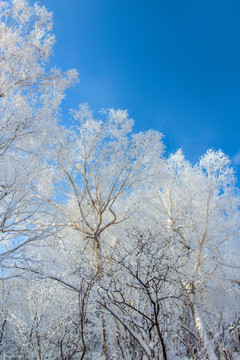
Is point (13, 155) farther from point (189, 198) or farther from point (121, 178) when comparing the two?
point (189, 198)

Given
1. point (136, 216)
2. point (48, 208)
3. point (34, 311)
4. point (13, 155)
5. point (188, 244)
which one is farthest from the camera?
point (136, 216)

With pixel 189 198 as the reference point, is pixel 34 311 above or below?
below

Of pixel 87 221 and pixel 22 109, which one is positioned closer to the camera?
pixel 22 109

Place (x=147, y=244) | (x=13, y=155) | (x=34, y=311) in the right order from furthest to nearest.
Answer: (x=34, y=311) → (x=13, y=155) → (x=147, y=244)

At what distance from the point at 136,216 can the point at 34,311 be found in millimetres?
5252

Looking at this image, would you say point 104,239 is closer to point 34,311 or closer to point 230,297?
point 34,311

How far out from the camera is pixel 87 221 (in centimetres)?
880

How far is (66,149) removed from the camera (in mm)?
8734

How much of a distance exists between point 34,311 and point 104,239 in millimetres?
4672

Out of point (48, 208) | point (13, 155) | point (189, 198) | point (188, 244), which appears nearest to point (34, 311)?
point (48, 208)

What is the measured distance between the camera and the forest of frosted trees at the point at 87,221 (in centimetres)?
445

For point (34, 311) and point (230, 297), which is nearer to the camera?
point (34, 311)

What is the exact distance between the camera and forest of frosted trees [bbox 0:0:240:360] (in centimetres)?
445

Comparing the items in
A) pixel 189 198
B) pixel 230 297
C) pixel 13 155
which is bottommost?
pixel 230 297
